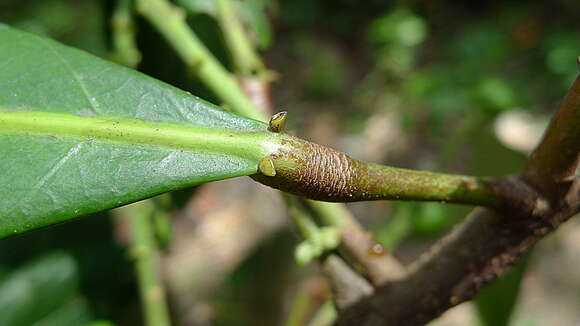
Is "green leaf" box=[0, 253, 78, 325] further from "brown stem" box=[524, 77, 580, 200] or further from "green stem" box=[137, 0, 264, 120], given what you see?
"brown stem" box=[524, 77, 580, 200]

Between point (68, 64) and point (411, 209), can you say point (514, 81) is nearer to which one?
point (411, 209)

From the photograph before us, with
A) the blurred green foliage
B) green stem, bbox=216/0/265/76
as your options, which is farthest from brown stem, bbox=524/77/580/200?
green stem, bbox=216/0/265/76

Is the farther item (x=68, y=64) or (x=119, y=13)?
(x=119, y=13)

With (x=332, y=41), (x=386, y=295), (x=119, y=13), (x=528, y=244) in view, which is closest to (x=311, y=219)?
(x=386, y=295)


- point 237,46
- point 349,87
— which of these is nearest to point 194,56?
point 237,46

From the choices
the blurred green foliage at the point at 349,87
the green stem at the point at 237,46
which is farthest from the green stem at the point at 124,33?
the green stem at the point at 237,46
